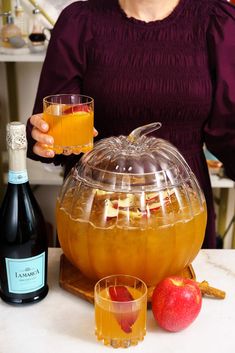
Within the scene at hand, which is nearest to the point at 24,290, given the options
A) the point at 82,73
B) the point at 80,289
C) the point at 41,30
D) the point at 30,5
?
the point at 80,289

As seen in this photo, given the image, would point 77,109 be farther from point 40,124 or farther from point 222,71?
point 222,71

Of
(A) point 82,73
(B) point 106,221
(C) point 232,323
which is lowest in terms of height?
(C) point 232,323

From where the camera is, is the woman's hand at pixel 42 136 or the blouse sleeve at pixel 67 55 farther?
the blouse sleeve at pixel 67 55

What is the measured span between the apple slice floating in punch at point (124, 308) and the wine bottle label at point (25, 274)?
0.14 meters

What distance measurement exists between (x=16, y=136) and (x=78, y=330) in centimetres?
33

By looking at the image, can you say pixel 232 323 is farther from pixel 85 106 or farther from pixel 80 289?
pixel 85 106

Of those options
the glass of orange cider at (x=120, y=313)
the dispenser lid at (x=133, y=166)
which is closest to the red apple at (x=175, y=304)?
the glass of orange cider at (x=120, y=313)

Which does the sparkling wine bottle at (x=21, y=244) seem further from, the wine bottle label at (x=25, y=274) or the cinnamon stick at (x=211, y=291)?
the cinnamon stick at (x=211, y=291)

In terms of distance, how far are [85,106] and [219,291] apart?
1.41 feet

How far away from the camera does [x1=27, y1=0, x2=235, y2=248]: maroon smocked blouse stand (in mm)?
1240

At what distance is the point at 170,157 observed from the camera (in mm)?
921

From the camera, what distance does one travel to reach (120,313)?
29.3 inches

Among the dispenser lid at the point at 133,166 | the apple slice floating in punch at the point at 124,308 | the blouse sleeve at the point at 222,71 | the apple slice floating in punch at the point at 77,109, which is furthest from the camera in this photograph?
the blouse sleeve at the point at 222,71

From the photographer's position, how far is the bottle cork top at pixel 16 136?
77 centimetres
